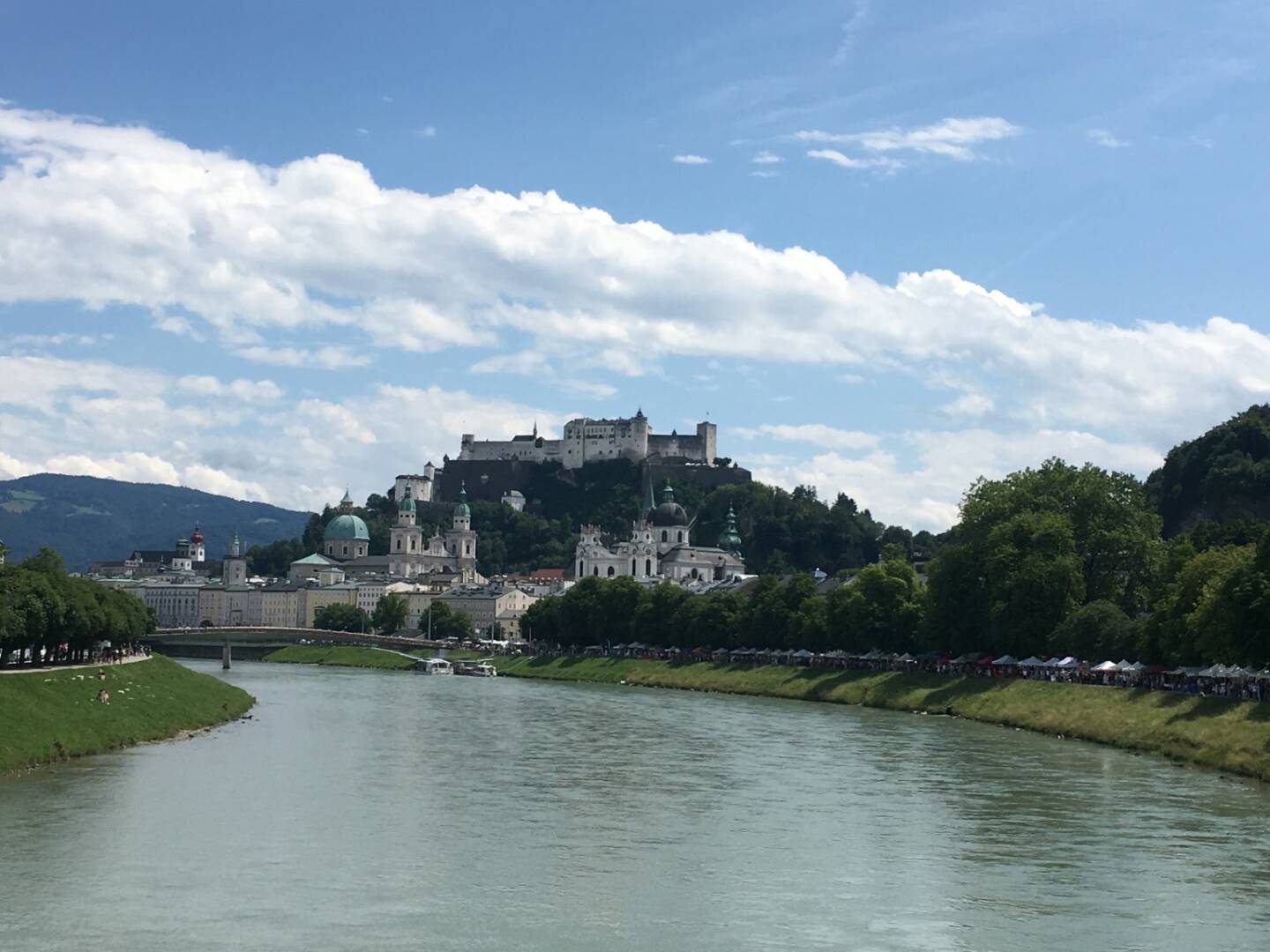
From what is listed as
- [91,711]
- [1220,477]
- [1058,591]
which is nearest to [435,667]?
[1220,477]

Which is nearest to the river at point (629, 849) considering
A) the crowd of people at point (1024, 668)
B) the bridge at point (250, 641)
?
the crowd of people at point (1024, 668)

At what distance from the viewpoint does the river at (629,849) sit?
2548 centimetres

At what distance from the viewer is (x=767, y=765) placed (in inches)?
1885

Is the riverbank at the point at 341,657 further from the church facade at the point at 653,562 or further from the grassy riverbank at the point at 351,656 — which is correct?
the church facade at the point at 653,562

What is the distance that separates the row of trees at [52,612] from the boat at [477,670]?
40.7m

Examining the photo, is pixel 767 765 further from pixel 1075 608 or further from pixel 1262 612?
pixel 1075 608

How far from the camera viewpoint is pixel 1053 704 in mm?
62219

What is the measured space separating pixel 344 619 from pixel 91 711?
416 feet

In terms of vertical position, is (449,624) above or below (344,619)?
below

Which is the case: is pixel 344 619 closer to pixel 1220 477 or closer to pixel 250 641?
pixel 250 641

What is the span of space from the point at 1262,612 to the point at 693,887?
28.3m

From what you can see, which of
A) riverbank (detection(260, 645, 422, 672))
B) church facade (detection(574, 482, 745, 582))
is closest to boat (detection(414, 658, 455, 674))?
riverbank (detection(260, 645, 422, 672))

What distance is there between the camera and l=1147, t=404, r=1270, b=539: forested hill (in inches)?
4508

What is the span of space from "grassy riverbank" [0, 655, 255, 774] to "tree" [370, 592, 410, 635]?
10149 centimetres
